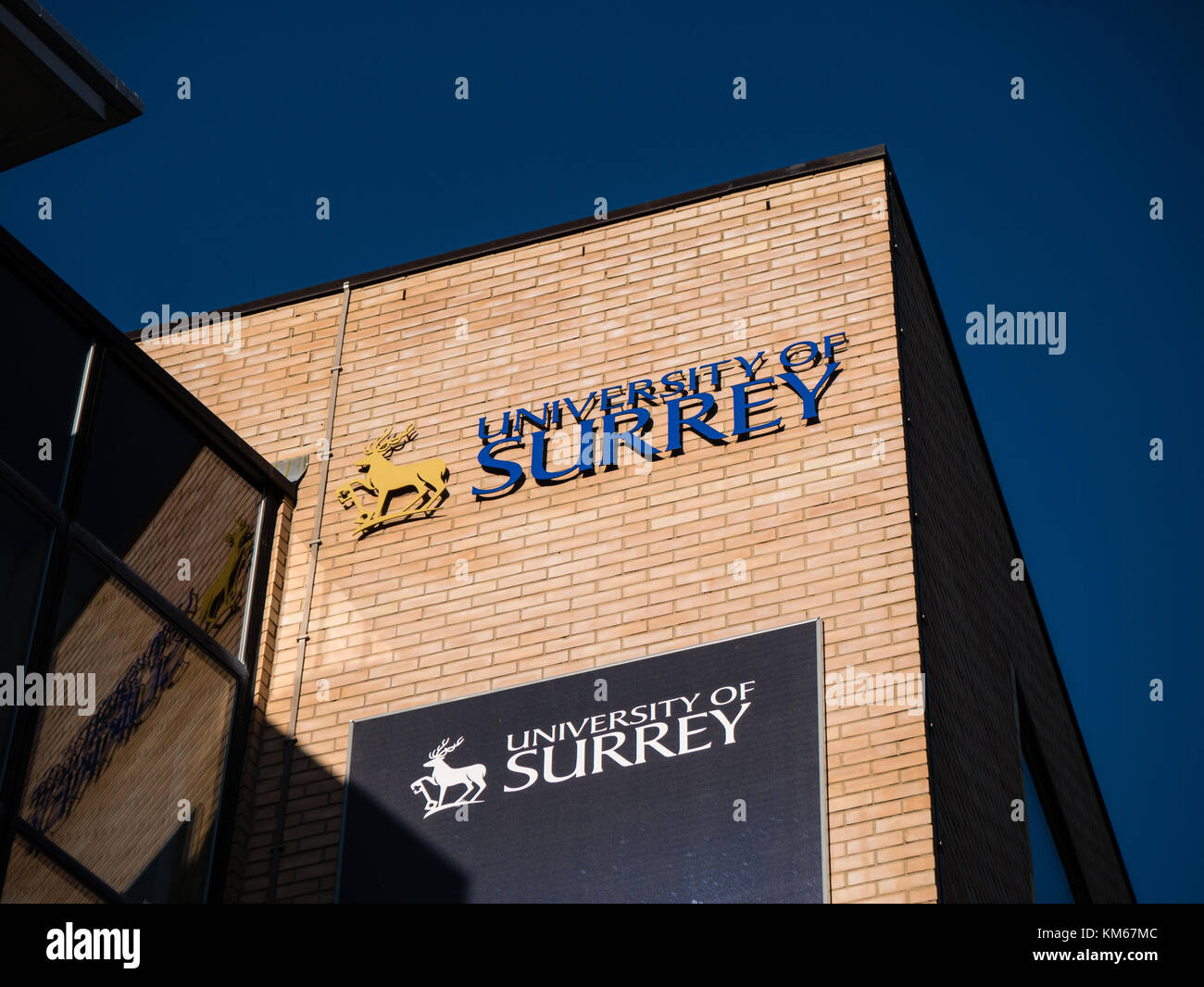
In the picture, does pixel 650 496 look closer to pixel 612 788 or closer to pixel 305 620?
pixel 612 788

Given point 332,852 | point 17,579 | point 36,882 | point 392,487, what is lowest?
point 36,882

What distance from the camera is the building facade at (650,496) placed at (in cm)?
1165

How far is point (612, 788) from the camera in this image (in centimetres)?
1148

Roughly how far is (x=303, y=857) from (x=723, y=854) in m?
2.94

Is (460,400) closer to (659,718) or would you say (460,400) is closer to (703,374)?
(703,374)

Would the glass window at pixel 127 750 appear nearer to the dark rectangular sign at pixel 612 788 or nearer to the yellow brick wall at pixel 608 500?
the yellow brick wall at pixel 608 500

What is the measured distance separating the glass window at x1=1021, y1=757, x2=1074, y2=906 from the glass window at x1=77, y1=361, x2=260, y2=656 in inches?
245

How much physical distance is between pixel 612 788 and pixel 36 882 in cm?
345

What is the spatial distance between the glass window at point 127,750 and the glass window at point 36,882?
0.52 ft

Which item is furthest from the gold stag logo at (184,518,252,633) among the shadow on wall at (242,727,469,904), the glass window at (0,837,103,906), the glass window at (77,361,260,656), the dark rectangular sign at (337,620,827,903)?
the glass window at (0,837,103,906)

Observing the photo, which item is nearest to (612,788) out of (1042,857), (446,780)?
(446,780)

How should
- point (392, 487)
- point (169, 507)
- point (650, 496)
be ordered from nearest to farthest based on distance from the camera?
point (169, 507) < point (650, 496) < point (392, 487)
